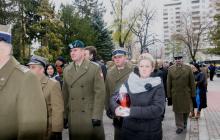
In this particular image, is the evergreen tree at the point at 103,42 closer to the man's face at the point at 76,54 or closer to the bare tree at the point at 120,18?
the bare tree at the point at 120,18

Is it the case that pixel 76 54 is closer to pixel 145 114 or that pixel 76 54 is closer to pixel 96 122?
pixel 96 122

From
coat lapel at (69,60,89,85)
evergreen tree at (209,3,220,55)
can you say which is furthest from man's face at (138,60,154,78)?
evergreen tree at (209,3,220,55)

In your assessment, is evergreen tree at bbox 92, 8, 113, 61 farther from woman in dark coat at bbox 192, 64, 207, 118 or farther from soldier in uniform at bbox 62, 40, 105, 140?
soldier in uniform at bbox 62, 40, 105, 140

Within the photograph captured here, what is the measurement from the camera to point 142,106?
4.90 metres

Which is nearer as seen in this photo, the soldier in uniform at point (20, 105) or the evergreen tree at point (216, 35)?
the soldier in uniform at point (20, 105)

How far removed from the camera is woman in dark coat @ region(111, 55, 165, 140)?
4844 millimetres

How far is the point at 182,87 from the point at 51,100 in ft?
18.4

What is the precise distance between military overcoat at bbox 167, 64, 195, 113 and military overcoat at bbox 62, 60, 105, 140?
4.81 metres

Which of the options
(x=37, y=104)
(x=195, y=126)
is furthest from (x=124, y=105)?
(x=195, y=126)

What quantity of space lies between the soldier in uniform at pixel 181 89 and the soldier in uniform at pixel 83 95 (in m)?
4.78

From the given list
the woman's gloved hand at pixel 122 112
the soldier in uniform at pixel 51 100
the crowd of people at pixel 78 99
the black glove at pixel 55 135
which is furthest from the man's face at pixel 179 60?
the woman's gloved hand at pixel 122 112

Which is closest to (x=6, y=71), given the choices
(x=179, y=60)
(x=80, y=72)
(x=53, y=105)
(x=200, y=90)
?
(x=53, y=105)

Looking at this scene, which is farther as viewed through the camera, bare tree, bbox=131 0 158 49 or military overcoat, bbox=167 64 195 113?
bare tree, bbox=131 0 158 49

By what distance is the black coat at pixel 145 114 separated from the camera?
15.9ft
